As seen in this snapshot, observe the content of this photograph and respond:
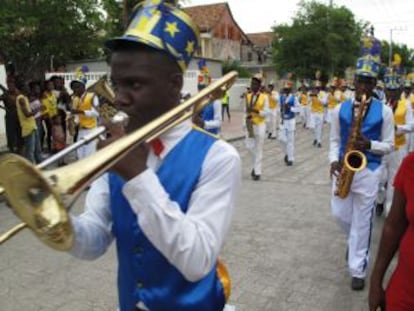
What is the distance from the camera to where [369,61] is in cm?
547

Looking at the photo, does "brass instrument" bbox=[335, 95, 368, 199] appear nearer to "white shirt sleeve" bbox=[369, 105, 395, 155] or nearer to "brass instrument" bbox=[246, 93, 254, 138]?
"white shirt sleeve" bbox=[369, 105, 395, 155]

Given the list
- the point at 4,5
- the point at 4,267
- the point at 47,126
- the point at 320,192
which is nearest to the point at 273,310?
the point at 4,267

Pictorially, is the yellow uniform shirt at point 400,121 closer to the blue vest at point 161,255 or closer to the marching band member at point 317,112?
the blue vest at point 161,255

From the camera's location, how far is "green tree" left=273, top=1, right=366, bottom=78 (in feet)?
150

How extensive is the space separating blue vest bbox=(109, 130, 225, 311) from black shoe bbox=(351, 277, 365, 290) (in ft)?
11.2

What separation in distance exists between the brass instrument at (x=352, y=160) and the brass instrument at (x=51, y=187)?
3809mm

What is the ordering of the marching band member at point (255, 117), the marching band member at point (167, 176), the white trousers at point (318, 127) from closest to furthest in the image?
1. the marching band member at point (167, 176)
2. the marching band member at point (255, 117)
3. the white trousers at point (318, 127)

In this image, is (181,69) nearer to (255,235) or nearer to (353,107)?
(353,107)

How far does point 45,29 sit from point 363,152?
12.3m

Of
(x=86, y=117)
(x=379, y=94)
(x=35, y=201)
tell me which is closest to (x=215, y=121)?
(x=86, y=117)

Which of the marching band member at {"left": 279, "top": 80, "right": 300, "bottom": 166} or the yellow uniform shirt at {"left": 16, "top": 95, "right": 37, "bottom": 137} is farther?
the marching band member at {"left": 279, "top": 80, "right": 300, "bottom": 166}

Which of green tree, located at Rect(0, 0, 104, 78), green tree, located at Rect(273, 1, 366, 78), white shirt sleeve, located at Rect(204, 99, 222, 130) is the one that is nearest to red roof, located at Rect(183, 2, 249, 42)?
green tree, located at Rect(273, 1, 366, 78)

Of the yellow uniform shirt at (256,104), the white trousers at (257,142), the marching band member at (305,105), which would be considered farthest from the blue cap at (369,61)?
the marching band member at (305,105)

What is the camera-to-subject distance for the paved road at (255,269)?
15.8ft
